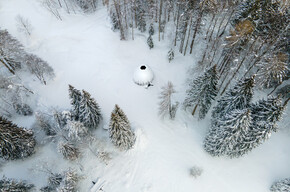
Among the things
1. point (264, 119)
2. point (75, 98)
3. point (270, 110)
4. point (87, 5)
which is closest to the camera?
point (270, 110)

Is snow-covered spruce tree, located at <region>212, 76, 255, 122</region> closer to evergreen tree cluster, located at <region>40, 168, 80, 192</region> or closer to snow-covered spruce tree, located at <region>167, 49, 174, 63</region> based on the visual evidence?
snow-covered spruce tree, located at <region>167, 49, 174, 63</region>

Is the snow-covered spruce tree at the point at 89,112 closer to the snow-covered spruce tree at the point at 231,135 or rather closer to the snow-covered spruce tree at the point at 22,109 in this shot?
the snow-covered spruce tree at the point at 22,109

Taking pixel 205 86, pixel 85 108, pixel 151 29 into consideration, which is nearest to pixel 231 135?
pixel 205 86

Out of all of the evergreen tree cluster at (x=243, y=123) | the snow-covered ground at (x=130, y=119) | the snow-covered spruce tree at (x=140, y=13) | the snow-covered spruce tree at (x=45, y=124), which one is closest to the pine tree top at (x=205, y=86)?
the evergreen tree cluster at (x=243, y=123)

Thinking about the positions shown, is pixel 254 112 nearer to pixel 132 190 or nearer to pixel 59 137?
pixel 132 190

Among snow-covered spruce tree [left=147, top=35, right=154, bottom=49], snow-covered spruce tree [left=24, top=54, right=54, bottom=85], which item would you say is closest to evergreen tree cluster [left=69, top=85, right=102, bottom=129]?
snow-covered spruce tree [left=24, top=54, right=54, bottom=85]

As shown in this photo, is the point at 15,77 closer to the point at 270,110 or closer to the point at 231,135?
the point at 231,135
